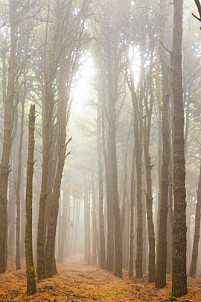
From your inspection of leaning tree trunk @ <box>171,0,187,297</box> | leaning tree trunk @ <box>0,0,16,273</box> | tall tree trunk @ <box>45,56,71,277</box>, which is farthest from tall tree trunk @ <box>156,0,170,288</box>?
leaning tree trunk @ <box>0,0,16,273</box>

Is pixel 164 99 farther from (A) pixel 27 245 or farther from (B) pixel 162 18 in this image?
(A) pixel 27 245

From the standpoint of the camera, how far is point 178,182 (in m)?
6.23

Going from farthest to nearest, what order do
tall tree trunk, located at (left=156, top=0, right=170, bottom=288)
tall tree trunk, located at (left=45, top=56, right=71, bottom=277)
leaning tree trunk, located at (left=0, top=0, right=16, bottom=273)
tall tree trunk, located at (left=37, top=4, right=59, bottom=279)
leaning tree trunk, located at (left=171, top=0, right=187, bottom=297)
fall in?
leaning tree trunk, located at (left=0, top=0, right=16, bottom=273) < tall tree trunk, located at (left=45, top=56, right=71, bottom=277) < tall tree trunk, located at (left=156, top=0, right=170, bottom=288) < tall tree trunk, located at (left=37, top=4, right=59, bottom=279) < leaning tree trunk, located at (left=171, top=0, right=187, bottom=297)

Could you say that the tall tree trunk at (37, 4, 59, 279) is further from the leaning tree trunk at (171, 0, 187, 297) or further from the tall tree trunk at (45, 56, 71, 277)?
the leaning tree trunk at (171, 0, 187, 297)

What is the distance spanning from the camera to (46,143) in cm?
778

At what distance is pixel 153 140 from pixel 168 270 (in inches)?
334

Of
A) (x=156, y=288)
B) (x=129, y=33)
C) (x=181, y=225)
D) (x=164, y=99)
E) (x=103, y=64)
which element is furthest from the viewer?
(x=103, y=64)

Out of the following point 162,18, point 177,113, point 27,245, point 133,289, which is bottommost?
point 133,289

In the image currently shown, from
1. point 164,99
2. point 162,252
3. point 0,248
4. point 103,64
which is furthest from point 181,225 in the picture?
point 103,64

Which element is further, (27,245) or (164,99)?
(164,99)

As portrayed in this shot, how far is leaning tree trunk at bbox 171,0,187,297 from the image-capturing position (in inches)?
234

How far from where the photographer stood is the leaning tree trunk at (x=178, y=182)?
5.95 m

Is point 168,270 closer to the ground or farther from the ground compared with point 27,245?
closer to the ground

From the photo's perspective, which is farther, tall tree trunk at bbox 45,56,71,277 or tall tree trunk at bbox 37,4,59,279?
tall tree trunk at bbox 45,56,71,277
